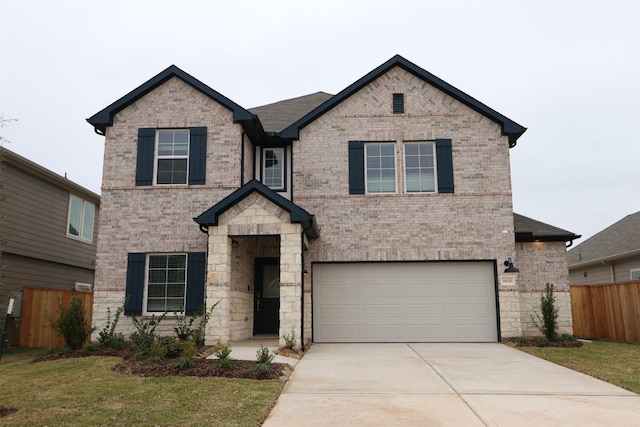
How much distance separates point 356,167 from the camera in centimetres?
1400

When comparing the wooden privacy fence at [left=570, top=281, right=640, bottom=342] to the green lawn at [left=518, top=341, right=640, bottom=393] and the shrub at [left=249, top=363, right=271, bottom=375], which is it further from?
the shrub at [left=249, top=363, right=271, bottom=375]

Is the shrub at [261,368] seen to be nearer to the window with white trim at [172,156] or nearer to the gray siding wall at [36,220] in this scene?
the window with white trim at [172,156]

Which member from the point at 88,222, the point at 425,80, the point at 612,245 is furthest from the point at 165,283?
the point at 612,245

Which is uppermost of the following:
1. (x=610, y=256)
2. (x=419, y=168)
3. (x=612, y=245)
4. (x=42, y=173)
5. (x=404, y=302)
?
(x=42, y=173)

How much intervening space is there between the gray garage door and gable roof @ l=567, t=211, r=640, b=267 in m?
7.89

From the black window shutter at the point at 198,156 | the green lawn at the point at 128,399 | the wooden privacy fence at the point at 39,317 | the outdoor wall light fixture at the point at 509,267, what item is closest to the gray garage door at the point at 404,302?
the outdoor wall light fixture at the point at 509,267

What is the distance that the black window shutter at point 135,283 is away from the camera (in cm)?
1286

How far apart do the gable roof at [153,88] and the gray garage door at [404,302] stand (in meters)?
4.77

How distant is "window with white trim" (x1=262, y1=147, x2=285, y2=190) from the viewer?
574 inches

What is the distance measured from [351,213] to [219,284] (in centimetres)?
416

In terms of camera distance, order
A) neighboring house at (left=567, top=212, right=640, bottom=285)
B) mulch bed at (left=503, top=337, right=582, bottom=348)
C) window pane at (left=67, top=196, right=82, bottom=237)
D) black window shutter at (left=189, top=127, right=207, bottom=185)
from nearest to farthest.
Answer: mulch bed at (left=503, top=337, right=582, bottom=348) < black window shutter at (left=189, top=127, right=207, bottom=185) < window pane at (left=67, top=196, right=82, bottom=237) < neighboring house at (left=567, top=212, right=640, bottom=285)

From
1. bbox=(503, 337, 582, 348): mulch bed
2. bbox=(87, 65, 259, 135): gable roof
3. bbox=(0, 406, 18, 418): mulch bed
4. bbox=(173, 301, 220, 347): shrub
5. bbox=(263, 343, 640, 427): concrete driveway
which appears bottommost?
bbox=(0, 406, 18, 418): mulch bed

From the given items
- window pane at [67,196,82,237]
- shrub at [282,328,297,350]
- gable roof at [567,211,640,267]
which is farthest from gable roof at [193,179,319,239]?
gable roof at [567,211,640,267]

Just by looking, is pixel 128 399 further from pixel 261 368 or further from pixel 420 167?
pixel 420 167
